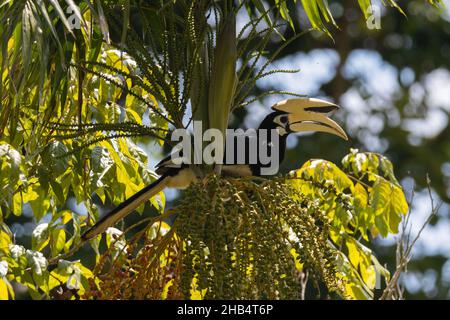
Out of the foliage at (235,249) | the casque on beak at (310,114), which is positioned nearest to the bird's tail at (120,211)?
the foliage at (235,249)

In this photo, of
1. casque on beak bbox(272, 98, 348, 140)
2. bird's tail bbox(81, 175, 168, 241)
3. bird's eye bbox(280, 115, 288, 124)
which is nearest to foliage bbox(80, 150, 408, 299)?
bird's tail bbox(81, 175, 168, 241)

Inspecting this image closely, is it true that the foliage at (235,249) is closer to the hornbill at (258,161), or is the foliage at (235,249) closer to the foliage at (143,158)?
the foliage at (143,158)

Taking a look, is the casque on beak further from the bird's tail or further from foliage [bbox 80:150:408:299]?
foliage [bbox 80:150:408:299]

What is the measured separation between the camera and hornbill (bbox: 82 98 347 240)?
2324 mm

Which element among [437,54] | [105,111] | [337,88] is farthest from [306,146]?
[105,111]

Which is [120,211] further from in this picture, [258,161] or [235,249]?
[258,161]

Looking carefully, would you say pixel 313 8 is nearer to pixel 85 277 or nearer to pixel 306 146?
pixel 85 277

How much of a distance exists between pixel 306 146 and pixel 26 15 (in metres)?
6.75

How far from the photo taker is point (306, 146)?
28.1 ft

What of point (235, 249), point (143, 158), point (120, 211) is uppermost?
point (143, 158)

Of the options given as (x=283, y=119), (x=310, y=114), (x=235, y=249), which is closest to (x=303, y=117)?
(x=310, y=114)

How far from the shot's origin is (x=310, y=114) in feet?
9.16

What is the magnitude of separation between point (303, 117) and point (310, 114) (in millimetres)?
50

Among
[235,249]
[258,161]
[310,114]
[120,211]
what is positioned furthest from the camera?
[258,161]
